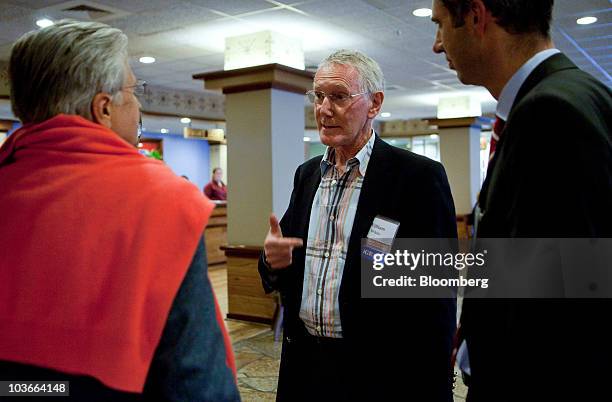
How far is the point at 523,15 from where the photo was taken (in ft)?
3.20

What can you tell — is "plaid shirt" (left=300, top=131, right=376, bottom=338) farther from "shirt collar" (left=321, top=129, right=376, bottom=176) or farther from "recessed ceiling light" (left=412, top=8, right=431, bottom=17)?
"recessed ceiling light" (left=412, top=8, right=431, bottom=17)

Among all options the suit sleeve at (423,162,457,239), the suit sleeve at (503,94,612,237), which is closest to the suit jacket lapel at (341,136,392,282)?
the suit sleeve at (423,162,457,239)

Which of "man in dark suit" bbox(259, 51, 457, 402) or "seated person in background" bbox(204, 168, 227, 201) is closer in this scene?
"man in dark suit" bbox(259, 51, 457, 402)

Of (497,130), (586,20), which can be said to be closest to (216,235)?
(586,20)

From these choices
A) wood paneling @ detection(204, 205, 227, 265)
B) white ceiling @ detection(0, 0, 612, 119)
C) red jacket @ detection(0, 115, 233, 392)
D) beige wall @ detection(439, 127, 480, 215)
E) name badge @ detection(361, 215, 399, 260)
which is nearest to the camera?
red jacket @ detection(0, 115, 233, 392)

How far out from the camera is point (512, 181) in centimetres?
85

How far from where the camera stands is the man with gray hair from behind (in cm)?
91

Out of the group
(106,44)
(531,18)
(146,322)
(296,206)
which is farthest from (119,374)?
(296,206)

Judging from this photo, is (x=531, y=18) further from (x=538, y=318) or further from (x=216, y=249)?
(x=216, y=249)

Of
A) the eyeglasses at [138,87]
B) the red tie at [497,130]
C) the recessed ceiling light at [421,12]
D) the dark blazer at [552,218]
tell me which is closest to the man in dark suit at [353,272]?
the eyeglasses at [138,87]

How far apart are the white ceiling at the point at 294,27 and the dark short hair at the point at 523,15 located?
3985mm

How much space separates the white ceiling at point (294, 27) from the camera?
15.8 ft

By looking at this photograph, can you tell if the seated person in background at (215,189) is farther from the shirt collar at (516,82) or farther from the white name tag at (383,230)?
the shirt collar at (516,82)

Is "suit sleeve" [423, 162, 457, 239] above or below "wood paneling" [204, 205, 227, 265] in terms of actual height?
above
